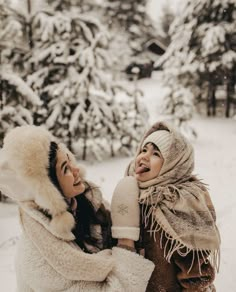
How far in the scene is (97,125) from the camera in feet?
33.2

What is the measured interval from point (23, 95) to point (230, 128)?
885 cm

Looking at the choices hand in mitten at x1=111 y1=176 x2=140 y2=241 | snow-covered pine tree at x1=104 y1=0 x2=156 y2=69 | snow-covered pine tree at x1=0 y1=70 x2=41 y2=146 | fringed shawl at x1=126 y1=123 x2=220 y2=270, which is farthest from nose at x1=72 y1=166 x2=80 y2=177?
snow-covered pine tree at x1=104 y1=0 x2=156 y2=69

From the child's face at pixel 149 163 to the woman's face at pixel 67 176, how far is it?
35cm

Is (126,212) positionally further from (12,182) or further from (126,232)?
(12,182)

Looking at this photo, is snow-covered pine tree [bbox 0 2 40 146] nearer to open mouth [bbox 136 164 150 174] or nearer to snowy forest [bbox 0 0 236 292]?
snowy forest [bbox 0 0 236 292]

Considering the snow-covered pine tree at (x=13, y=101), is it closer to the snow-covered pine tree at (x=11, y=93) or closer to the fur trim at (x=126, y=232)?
the snow-covered pine tree at (x=11, y=93)

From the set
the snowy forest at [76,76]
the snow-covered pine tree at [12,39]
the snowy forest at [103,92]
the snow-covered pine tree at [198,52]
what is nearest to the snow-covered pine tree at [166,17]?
the snowy forest at [103,92]

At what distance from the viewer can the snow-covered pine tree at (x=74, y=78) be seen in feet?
30.8

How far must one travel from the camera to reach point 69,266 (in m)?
1.68

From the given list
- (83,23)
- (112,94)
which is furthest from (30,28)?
(112,94)

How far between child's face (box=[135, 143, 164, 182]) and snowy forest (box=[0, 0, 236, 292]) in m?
2.80

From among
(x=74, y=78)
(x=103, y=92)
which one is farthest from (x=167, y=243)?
(x=103, y=92)

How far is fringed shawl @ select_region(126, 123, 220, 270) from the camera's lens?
1882mm

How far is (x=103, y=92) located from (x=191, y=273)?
860 centimetres
